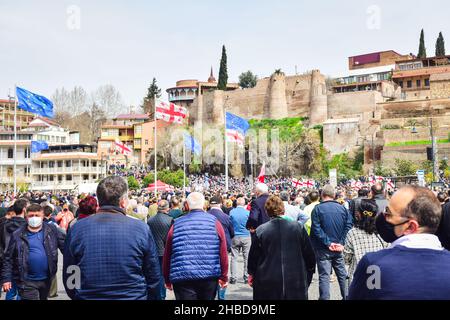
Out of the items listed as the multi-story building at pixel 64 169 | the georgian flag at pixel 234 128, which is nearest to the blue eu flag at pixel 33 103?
the georgian flag at pixel 234 128

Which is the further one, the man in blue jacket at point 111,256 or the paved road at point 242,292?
the paved road at point 242,292

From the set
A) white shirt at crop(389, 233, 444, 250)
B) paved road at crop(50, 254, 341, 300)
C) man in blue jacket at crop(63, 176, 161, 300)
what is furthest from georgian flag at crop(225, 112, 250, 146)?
white shirt at crop(389, 233, 444, 250)

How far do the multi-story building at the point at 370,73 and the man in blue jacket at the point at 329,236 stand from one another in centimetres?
7268

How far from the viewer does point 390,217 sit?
321 cm

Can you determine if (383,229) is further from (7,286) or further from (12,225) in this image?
(12,225)

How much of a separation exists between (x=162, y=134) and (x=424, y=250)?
81.2 m

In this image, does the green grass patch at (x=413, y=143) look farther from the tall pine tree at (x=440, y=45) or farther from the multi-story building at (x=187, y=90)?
the multi-story building at (x=187, y=90)

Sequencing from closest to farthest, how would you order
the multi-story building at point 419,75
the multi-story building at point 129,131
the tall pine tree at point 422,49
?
the multi-story building at point 419,75 < the tall pine tree at point 422,49 < the multi-story building at point 129,131

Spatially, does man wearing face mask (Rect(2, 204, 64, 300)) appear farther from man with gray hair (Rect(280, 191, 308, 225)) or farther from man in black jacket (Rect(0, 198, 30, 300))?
man with gray hair (Rect(280, 191, 308, 225))

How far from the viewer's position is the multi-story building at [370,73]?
260 feet

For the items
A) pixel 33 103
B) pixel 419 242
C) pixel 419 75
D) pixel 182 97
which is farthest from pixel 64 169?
pixel 419 242

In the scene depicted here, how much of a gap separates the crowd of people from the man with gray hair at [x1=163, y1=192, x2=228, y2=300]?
0.01 metres
